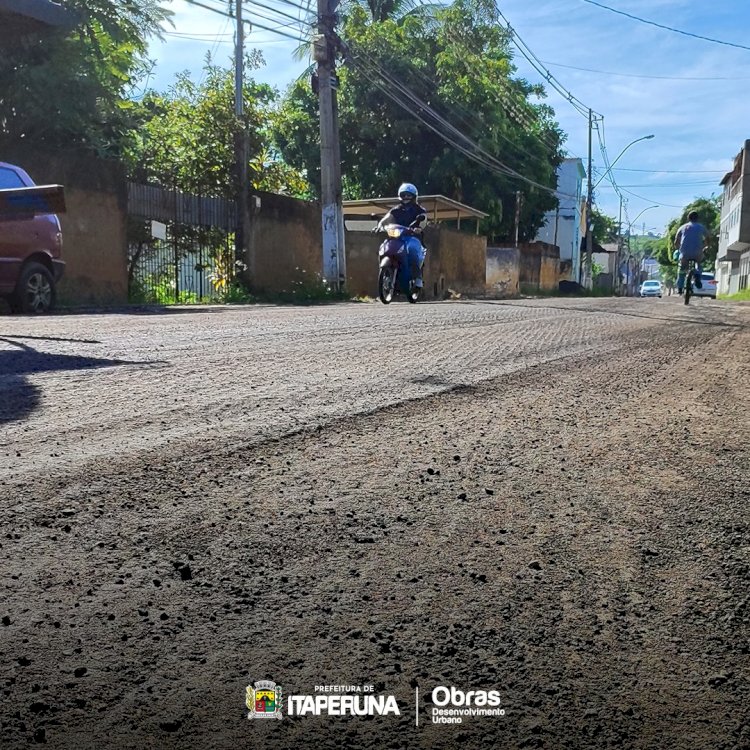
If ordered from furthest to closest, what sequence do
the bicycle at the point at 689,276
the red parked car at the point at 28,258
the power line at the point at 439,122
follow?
the power line at the point at 439,122 → the bicycle at the point at 689,276 → the red parked car at the point at 28,258

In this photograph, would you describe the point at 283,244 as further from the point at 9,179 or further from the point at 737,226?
the point at 737,226

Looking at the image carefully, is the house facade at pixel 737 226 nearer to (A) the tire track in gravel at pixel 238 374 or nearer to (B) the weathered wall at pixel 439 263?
(B) the weathered wall at pixel 439 263

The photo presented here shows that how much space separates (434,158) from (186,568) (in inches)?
1455

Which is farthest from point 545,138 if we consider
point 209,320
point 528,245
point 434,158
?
point 209,320

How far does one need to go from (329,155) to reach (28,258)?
10.2 metres

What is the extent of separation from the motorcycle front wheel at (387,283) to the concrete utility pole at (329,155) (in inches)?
214

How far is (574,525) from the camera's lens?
2457 mm

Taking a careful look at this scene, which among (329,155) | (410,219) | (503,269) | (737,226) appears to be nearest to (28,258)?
(410,219)

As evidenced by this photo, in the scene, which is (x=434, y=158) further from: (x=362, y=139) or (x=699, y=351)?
(x=699, y=351)

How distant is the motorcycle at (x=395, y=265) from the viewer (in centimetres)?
1364

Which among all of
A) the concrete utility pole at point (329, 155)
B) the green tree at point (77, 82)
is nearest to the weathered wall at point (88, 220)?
the green tree at point (77, 82)

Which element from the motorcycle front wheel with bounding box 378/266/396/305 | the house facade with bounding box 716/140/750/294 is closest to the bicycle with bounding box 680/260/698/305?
the motorcycle front wheel with bounding box 378/266/396/305

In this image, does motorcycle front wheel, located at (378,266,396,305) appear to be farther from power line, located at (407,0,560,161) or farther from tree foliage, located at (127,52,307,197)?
power line, located at (407,0,560,161)

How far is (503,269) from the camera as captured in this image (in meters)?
37.4
